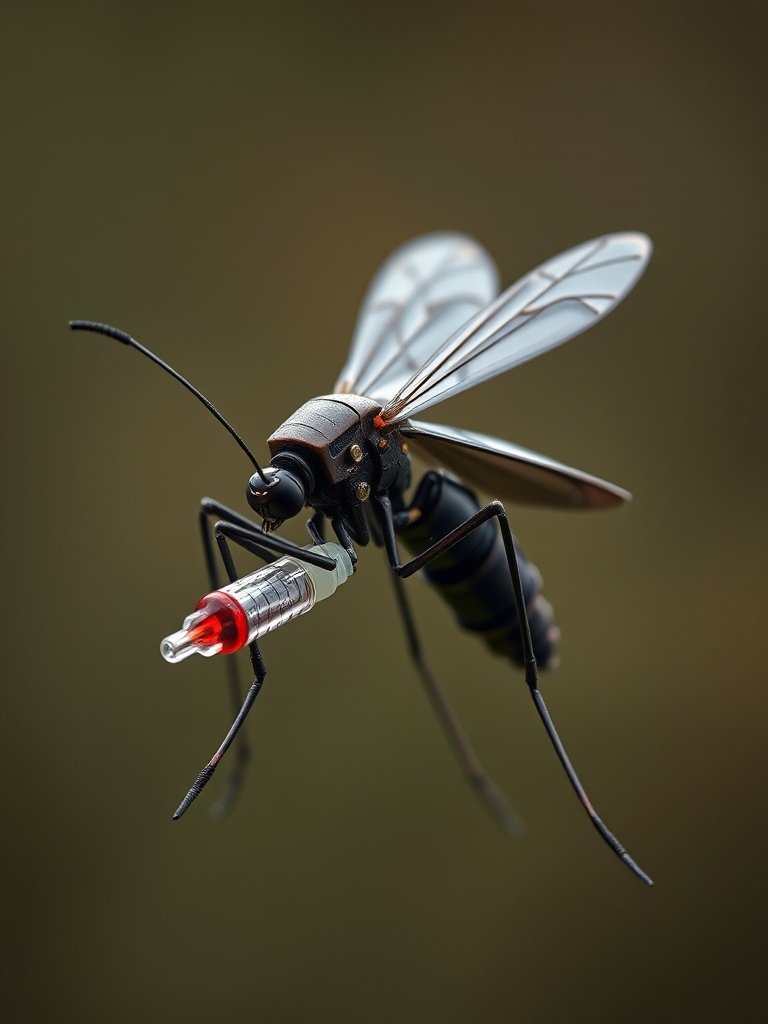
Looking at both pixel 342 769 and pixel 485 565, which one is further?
pixel 342 769

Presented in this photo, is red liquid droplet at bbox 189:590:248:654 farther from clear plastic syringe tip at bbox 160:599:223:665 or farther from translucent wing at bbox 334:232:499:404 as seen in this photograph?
translucent wing at bbox 334:232:499:404

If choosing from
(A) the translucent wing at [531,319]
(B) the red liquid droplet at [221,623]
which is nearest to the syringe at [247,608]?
(B) the red liquid droplet at [221,623]

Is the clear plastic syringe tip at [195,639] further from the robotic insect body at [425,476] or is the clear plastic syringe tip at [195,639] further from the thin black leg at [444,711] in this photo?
the thin black leg at [444,711]

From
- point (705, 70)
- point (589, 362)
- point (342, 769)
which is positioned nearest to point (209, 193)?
point (589, 362)

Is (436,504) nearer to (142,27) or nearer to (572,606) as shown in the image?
(572,606)

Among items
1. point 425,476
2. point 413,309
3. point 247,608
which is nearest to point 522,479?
point 425,476

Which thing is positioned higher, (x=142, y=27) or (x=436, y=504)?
(x=142, y=27)
